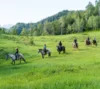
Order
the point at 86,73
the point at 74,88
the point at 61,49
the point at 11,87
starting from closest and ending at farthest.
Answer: the point at 74,88, the point at 11,87, the point at 86,73, the point at 61,49

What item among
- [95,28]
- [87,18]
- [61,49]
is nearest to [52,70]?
[61,49]

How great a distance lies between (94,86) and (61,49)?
3260 centimetres

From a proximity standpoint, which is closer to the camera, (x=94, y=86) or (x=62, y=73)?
(x=94, y=86)

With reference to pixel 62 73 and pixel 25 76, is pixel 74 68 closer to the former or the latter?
pixel 62 73

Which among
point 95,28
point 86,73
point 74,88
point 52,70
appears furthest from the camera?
point 95,28

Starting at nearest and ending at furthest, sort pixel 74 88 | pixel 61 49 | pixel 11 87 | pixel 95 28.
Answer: pixel 74 88 → pixel 11 87 → pixel 61 49 → pixel 95 28

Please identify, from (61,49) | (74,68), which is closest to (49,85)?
(74,68)

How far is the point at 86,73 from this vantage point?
2986cm

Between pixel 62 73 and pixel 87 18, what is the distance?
562ft

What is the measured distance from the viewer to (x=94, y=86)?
892 inches

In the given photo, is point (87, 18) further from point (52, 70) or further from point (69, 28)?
point (52, 70)

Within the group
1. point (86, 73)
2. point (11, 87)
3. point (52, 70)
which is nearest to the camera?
point (11, 87)

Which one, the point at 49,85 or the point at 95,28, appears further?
the point at 95,28

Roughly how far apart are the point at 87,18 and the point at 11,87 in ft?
586
